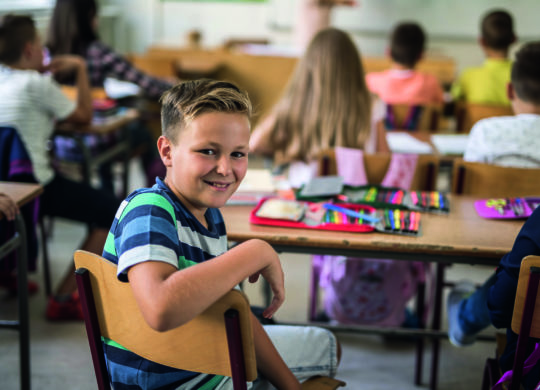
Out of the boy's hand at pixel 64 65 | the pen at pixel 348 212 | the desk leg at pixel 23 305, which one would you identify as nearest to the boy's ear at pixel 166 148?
the pen at pixel 348 212

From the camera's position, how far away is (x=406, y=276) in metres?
2.13

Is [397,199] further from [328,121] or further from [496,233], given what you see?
[328,121]

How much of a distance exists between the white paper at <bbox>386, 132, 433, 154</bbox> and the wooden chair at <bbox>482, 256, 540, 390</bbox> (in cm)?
127

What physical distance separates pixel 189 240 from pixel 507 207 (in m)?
0.99

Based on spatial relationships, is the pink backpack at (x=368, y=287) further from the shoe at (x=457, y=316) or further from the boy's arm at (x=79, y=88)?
the boy's arm at (x=79, y=88)

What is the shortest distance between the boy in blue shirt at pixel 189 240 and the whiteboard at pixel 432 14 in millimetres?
5718

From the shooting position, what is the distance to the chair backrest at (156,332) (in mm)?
926

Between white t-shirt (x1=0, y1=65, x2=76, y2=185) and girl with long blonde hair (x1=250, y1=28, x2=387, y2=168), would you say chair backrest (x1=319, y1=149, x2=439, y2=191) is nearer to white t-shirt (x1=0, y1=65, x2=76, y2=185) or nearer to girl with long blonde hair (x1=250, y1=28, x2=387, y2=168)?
girl with long blonde hair (x1=250, y1=28, x2=387, y2=168)

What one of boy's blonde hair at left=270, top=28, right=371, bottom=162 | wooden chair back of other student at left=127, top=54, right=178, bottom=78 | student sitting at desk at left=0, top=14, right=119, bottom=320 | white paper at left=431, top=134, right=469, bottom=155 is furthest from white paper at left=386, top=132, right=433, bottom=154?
wooden chair back of other student at left=127, top=54, right=178, bottom=78

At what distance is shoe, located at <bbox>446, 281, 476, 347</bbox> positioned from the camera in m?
1.74

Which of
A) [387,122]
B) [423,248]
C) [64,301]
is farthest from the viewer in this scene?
[387,122]

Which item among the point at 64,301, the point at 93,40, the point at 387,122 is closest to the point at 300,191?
the point at 64,301

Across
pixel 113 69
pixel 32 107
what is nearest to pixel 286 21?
pixel 113 69

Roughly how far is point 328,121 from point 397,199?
25.8 inches
